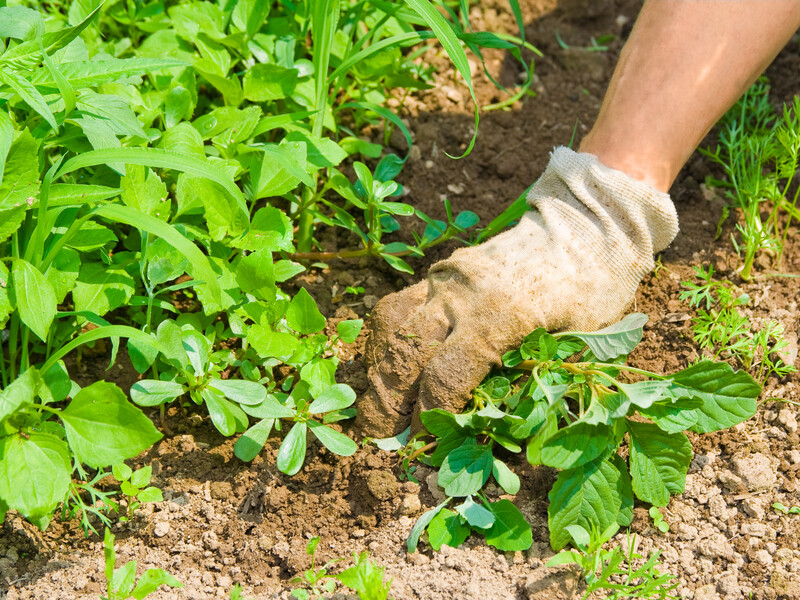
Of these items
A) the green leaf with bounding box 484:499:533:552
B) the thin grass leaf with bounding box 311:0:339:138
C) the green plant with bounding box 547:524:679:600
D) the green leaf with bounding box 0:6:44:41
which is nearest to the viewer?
the green plant with bounding box 547:524:679:600

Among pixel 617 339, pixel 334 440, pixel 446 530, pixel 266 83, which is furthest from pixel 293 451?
pixel 266 83

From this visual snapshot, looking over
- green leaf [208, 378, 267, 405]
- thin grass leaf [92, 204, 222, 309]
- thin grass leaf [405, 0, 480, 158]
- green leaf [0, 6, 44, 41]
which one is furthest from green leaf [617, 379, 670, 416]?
green leaf [0, 6, 44, 41]

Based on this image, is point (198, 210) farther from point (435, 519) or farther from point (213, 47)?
point (435, 519)

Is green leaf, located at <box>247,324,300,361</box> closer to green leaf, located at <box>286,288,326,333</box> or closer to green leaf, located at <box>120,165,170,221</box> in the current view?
green leaf, located at <box>286,288,326,333</box>

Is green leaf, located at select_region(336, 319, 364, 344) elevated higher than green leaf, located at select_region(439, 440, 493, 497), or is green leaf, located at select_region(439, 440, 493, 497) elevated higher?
green leaf, located at select_region(336, 319, 364, 344)

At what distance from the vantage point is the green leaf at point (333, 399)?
1643 mm

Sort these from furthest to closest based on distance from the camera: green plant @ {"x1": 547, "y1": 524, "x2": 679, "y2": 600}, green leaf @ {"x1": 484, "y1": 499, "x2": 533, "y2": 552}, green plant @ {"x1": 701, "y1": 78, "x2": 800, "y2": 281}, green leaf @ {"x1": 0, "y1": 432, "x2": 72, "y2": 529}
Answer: green plant @ {"x1": 701, "y1": 78, "x2": 800, "y2": 281}
green leaf @ {"x1": 484, "y1": 499, "x2": 533, "y2": 552}
green plant @ {"x1": 547, "y1": 524, "x2": 679, "y2": 600}
green leaf @ {"x1": 0, "y1": 432, "x2": 72, "y2": 529}

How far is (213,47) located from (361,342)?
0.98 metres

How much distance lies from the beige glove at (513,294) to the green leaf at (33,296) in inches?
29.1

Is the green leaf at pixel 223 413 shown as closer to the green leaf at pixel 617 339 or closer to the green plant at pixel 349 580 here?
the green plant at pixel 349 580

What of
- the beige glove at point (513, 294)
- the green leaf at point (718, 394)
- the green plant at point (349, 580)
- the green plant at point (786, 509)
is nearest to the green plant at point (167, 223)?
the beige glove at point (513, 294)

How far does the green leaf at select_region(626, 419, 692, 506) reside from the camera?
1570 millimetres

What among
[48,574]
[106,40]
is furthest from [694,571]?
[106,40]

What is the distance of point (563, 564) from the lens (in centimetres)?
151
